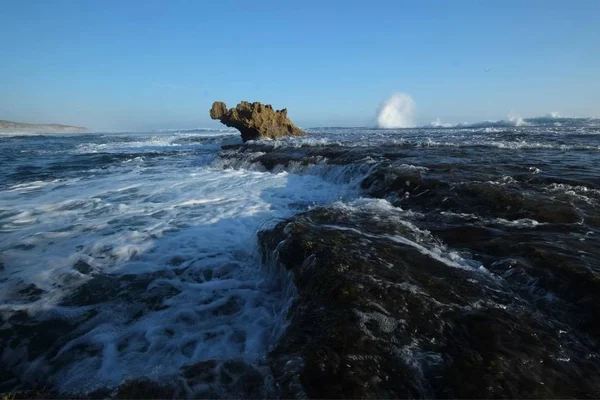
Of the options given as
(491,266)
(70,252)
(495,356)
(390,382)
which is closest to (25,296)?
(70,252)

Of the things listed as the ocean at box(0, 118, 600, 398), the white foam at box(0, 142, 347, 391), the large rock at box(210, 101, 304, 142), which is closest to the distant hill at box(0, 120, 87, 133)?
the large rock at box(210, 101, 304, 142)

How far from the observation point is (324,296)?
10.2 feet

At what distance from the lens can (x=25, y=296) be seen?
163 inches

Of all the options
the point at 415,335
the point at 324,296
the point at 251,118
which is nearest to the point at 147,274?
the point at 324,296

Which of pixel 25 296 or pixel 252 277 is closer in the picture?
pixel 25 296

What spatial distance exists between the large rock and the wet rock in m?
22.9

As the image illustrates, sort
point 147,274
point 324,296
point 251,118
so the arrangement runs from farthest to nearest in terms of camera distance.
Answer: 1. point 251,118
2. point 147,274
3. point 324,296

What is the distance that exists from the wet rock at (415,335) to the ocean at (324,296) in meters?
0.01

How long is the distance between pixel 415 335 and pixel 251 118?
2455 cm

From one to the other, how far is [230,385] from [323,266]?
159 cm

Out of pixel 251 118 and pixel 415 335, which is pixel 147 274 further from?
pixel 251 118

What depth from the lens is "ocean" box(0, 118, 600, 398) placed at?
2256mm

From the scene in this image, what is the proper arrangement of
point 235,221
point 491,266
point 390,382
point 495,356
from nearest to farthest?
1. point 390,382
2. point 495,356
3. point 491,266
4. point 235,221

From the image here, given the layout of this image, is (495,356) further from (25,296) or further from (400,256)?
(25,296)
